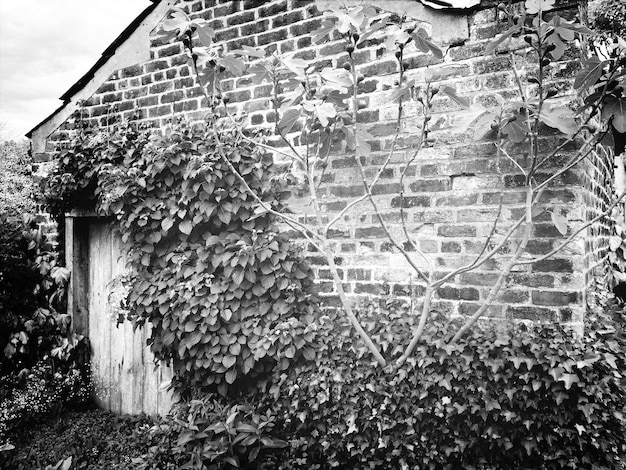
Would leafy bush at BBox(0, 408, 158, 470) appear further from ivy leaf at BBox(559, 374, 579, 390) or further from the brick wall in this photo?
ivy leaf at BBox(559, 374, 579, 390)

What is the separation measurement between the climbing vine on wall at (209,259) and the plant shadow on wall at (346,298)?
0.6 inches

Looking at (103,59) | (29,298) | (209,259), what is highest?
(103,59)

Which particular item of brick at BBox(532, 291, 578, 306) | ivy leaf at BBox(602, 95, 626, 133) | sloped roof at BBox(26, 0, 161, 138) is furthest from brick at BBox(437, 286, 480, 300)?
sloped roof at BBox(26, 0, 161, 138)

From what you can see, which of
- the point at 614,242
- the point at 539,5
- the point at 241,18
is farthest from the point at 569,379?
the point at 241,18

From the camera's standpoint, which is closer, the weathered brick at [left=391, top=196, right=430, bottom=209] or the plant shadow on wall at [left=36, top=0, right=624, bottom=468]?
the plant shadow on wall at [left=36, top=0, right=624, bottom=468]

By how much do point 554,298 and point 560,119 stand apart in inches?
40.5

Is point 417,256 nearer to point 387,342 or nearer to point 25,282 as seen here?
point 387,342

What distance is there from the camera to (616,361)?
2434 mm

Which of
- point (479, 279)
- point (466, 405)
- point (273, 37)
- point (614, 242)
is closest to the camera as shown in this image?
point (466, 405)

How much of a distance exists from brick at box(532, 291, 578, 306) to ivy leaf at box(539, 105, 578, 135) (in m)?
0.92

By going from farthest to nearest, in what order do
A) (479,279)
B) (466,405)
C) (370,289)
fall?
(370,289)
(479,279)
(466,405)

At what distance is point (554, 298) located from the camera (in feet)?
8.36

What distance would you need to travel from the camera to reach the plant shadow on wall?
232 centimetres

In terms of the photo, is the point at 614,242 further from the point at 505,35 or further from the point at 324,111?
the point at 324,111
